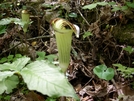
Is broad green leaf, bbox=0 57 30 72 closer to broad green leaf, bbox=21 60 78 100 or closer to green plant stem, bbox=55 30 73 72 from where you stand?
broad green leaf, bbox=21 60 78 100

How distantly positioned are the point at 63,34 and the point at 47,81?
1.25 feet

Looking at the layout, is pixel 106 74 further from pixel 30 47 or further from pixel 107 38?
pixel 30 47

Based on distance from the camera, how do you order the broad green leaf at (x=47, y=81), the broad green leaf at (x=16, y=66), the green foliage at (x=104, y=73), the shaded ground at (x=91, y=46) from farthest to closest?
the shaded ground at (x=91, y=46) < the green foliage at (x=104, y=73) < the broad green leaf at (x=16, y=66) < the broad green leaf at (x=47, y=81)

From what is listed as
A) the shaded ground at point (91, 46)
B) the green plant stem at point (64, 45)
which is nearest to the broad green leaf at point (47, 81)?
the green plant stem at point (64, 45)

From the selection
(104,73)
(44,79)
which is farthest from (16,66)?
(104,73)

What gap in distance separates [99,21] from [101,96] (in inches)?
42.9

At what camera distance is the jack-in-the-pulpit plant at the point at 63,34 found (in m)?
1.25

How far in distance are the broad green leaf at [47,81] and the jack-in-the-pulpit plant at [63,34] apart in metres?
0.20

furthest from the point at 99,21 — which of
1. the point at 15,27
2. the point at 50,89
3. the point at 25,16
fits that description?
the point at 50,89

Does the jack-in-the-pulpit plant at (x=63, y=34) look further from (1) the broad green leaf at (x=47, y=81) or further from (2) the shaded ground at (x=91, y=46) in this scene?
(2) the shaded ground at (x=91, y=46)

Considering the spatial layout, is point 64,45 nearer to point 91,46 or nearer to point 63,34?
point 63,34

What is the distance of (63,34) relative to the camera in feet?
4.31

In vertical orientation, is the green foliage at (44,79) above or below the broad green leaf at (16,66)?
above

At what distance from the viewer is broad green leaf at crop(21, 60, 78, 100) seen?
984 millimetres
